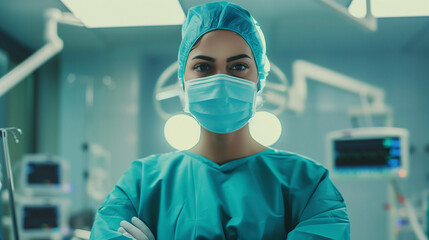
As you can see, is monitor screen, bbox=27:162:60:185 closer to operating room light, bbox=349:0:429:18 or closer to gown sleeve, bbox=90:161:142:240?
gown sleeve, bbox=90:161:142:240

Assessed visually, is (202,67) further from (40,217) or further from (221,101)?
(40,217)

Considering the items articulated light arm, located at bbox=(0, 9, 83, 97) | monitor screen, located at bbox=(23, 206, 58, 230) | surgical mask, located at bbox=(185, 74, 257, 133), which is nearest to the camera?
surgical mask, located at bbox=(185, 74, 257, 133)

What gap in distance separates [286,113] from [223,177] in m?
3.89

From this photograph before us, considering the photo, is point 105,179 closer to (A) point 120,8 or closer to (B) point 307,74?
(B) point 307,74

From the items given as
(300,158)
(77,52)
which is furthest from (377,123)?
(300,158)

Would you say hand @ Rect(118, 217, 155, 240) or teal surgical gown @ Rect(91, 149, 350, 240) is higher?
teal surgical gown @ Rect(91, 149, 350, 240)

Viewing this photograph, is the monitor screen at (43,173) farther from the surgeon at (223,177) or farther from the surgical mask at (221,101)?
the surgical mask at (221,101)

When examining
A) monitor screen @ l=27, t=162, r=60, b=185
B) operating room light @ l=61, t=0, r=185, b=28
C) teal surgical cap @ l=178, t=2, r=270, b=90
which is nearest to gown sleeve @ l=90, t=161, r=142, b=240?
teal surgical cap @ l=178, t=2, r=270, b=90

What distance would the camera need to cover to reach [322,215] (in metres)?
0.91

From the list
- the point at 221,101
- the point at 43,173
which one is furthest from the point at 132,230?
the point at 43,173

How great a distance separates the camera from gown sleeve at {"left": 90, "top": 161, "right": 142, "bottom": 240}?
3.02ft

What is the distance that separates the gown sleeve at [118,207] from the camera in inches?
36.3

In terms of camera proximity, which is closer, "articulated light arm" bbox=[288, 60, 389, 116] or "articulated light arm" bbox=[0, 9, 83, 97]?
"articulated light arm" bbox=[0, 9, 83, 97]

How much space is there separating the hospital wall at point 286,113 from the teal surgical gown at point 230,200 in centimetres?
364
